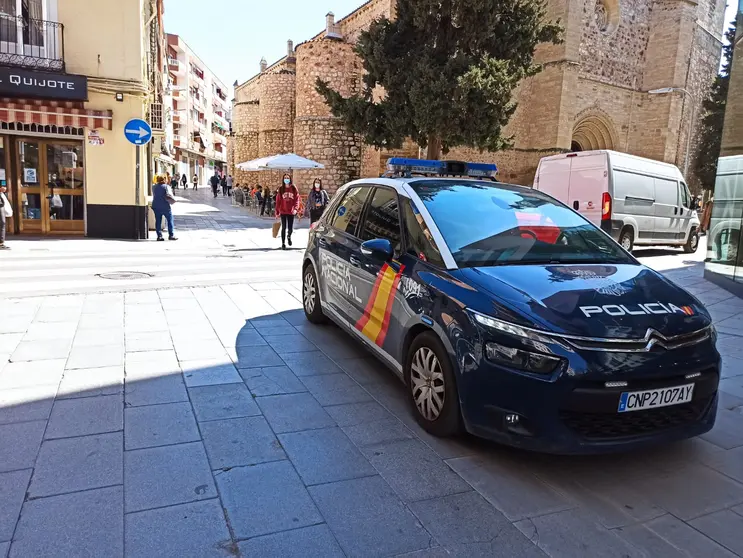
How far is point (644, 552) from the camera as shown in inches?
97.0

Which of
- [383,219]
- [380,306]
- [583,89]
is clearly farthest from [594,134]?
[380,306]

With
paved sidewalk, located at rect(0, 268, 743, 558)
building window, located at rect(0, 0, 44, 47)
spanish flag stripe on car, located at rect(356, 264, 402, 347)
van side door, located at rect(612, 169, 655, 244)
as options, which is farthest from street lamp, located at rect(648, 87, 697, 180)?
spanish flag stripe on car, located at rect(356, 264, 402, 347)

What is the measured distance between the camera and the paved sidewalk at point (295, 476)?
2480 mm

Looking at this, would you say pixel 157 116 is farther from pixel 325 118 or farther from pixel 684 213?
pixel 684 213

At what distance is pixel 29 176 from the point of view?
13.2 metres

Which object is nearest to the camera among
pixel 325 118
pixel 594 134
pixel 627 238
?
pixel 627 238

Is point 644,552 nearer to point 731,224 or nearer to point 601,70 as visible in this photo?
point 731,224

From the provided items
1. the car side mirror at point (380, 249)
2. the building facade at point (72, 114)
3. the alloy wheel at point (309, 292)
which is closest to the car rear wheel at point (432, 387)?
the car side mirror at point (380, 249)

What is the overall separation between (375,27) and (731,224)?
45.1ft

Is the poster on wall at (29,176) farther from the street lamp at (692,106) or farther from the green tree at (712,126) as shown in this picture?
the green tree at (712,126)

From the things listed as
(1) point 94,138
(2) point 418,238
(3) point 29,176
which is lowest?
(2) point 418,238

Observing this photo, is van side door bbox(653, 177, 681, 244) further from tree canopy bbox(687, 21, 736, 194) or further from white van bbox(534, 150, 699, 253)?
tree canopy bbox(687, 21, 736, 194)

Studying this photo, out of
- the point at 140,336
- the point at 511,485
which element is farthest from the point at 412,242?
the point at 140,336

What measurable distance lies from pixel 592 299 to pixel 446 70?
52.1 ft
